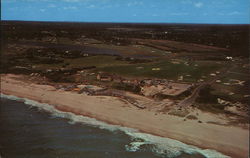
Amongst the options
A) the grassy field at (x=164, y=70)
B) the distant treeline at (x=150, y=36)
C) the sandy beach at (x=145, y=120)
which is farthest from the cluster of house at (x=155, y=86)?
the distant treeline at (x=150, y=36)

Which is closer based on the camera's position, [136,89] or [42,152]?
[42,152]

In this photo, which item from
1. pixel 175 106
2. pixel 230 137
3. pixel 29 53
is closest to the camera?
pixel 230 137

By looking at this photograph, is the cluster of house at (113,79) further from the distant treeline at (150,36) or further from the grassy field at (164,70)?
the distant treeline at (150,36)

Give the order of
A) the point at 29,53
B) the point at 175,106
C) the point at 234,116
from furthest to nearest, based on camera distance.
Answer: the point at 29,53, the point at 175,106, the point at 234,116

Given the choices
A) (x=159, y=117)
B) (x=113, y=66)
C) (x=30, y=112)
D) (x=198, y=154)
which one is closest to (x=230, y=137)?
(x=198, y=154)

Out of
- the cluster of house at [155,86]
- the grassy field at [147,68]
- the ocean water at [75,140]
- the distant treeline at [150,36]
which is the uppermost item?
the distant treeline at [150,36]

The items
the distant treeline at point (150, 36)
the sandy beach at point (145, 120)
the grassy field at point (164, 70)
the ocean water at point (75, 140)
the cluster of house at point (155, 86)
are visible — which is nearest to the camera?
the ocean water at point (75, 140)

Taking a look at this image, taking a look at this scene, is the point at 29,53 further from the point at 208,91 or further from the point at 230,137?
the point at 230,137
